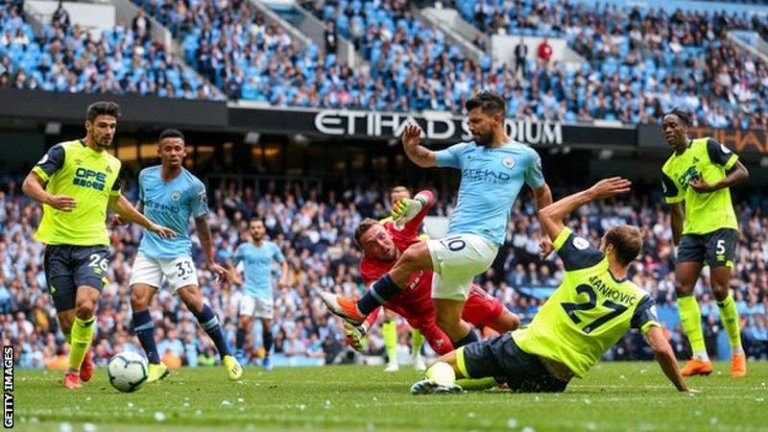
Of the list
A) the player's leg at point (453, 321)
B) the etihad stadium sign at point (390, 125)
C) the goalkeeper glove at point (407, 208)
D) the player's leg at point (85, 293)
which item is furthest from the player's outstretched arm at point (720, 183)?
the etihad stadium sign at point (390, 125)

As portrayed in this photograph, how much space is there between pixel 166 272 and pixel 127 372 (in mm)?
3533

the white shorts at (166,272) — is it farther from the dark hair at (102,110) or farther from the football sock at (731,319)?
the football sock at (731,319)

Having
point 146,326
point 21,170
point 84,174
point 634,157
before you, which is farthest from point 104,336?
point 634,157

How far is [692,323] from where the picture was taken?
52.3 ft

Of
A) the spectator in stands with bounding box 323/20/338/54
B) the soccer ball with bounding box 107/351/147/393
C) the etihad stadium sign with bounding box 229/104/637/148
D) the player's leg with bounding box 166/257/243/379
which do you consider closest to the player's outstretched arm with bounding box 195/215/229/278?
the player's leg with bounding box 166/257/243/379

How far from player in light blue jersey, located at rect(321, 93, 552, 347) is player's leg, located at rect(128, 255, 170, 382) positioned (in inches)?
147

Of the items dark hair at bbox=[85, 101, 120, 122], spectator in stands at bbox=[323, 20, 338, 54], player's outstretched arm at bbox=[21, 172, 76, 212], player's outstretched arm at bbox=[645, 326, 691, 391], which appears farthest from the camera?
spectator in stands at bbox=[323, 20, 338, 54]

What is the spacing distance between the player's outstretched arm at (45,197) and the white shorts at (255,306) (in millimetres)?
9566

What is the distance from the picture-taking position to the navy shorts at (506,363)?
37.1 ft

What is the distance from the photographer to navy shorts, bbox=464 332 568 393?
11305 mm

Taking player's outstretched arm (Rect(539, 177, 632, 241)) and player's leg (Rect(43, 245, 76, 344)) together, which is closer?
player's outstretched arm (Rect(539, 177, 632, 241))

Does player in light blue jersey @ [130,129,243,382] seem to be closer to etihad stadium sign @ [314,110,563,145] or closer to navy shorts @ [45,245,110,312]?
navy shorts @ [45,245,110,312]

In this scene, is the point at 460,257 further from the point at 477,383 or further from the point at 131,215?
the point at 131,215

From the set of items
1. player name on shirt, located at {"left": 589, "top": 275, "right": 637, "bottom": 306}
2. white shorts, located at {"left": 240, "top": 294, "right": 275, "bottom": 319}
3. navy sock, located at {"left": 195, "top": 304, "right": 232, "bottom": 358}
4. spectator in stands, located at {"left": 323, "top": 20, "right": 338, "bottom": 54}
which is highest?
spectator in stands, located at {"left": 323, "top": 20, "right": 338, "bottom": 54}
